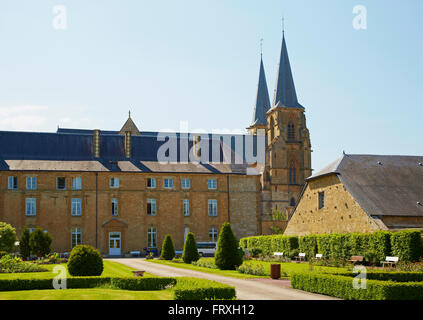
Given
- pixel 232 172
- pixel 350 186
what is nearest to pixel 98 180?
pixel 232 172

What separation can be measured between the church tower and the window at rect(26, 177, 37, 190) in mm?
41934

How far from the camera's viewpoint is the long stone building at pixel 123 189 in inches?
2185

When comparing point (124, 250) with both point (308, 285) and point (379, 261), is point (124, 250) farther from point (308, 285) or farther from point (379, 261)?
point (308, 285)

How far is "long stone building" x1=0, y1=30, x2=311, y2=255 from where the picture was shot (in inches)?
2185

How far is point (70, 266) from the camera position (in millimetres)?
24438

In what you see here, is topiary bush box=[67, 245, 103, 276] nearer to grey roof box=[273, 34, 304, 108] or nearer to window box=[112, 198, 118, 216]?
window box=[112, 198, 118, 216]

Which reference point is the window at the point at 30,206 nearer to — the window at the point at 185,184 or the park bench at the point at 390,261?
the window at the point at 185,184

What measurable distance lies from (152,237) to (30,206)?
1261 centimetres

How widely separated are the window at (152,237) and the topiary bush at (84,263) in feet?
107

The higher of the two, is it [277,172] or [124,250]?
[277,172]

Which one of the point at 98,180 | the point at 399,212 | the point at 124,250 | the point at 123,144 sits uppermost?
the point at 123,144

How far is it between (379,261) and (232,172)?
100ft

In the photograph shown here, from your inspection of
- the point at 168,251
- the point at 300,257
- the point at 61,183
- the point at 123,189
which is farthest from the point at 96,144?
the point at 300,257
